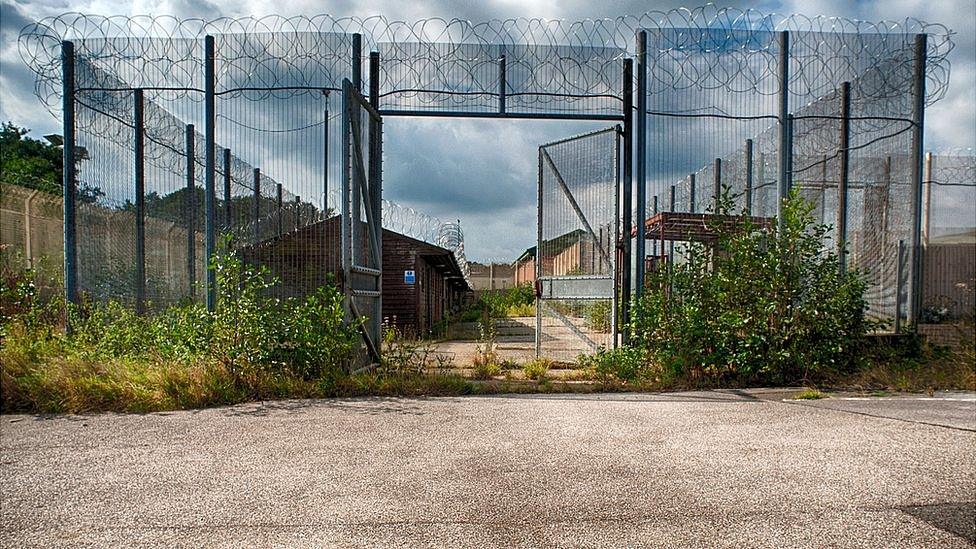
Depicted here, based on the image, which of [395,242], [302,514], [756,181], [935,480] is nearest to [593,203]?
[756,181]

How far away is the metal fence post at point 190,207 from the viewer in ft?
25.4

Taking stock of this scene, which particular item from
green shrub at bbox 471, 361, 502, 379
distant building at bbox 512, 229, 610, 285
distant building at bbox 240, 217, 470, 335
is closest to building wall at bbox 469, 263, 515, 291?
distant building at bbox 240, 217, 470, 335

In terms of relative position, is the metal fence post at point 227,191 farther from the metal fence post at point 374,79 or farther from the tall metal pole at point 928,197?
the tall metal pole at point 928,197

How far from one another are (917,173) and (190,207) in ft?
30.8

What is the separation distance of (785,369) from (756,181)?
2624 mm

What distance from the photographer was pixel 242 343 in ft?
19.6

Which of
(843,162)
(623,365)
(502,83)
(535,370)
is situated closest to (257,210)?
(502,83)

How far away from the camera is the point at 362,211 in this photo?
294 inches

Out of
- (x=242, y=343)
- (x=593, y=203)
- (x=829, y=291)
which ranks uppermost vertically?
(x=593, y=203)

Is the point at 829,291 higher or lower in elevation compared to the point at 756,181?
lower

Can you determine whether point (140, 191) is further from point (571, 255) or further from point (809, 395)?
point (809, 395)

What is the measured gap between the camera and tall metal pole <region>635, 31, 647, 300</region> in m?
7.73

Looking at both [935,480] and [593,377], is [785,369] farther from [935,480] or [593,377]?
[935,480]

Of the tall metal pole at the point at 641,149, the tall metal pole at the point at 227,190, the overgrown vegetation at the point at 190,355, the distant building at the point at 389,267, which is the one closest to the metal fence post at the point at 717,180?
the tall metal pole at the point at 641,149
